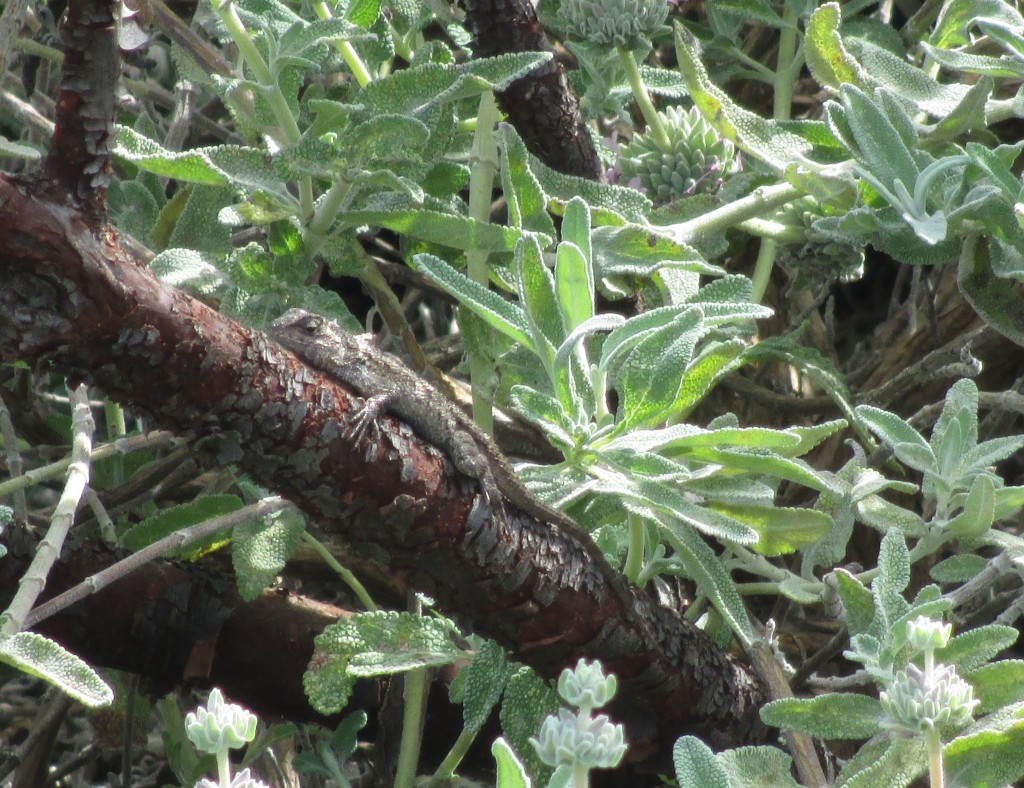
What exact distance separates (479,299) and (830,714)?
0.68 meters

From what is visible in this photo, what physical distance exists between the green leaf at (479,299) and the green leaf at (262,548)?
0.45 m

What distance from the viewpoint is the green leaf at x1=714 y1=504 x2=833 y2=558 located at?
1610mm

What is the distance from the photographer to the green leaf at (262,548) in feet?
5.22

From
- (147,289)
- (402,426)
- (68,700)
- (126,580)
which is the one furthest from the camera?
(68,700)

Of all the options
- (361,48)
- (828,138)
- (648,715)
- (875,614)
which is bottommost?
(648,715)

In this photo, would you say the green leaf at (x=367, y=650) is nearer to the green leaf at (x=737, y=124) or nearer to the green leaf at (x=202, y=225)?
the green leaf at (x=202, y=225)

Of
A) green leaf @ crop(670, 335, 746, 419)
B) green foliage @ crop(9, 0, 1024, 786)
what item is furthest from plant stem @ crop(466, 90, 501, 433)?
green leaf @ crop(670, 335, 746, 419)

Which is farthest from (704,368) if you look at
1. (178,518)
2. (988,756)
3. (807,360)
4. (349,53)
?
(178,518)

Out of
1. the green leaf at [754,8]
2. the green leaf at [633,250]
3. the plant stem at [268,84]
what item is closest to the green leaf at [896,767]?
the green leaf at [633,250]

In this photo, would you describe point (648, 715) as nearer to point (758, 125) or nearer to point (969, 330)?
point (758, 125)

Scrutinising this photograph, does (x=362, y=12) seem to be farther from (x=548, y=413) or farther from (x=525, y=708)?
(x=525, y=708)

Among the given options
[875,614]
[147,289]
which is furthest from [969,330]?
[147,289]

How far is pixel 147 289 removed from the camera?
1.04 meters

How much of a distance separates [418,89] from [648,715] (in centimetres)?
95
